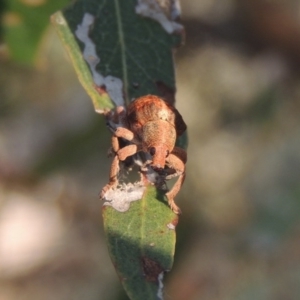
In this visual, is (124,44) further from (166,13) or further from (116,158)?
(116,158)

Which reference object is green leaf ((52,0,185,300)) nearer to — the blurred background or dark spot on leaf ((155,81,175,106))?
dark spot on leaf ((155,81,175,106))

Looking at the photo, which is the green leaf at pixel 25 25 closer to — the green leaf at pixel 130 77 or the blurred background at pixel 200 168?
the green leaf at pixel 130 77

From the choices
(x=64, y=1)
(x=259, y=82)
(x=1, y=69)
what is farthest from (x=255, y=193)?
(x=64, y=1)

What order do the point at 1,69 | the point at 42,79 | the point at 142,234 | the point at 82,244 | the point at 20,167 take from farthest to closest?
the point at 82,244 → the point at 42,79 → the point at 20,167 → the point at 1,69 → the point at 142,234

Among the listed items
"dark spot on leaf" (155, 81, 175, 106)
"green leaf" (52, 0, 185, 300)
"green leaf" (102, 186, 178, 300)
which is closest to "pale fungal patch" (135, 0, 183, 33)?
"green leaf" (52, 0, 185, 300)

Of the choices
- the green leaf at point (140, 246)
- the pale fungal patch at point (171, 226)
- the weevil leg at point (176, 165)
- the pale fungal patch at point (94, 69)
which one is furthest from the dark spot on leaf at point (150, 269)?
the pale fungal patch at point (94, 69)

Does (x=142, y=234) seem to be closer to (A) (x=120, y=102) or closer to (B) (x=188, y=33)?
(A) (x=120, y=102)
